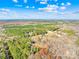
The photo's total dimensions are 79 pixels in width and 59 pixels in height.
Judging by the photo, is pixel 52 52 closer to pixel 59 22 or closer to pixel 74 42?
pixel 74 42

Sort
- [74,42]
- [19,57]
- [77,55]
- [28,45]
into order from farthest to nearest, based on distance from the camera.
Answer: [74,42] → [28,45] → [77,55] → [19,57]

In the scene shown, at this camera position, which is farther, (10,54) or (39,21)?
(39,21)

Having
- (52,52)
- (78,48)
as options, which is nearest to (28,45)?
(52,52)

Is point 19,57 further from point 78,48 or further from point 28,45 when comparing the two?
point 78,48

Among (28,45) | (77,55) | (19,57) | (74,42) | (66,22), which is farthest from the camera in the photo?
(66,22)

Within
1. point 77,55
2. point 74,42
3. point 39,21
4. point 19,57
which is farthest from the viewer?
point 39,21

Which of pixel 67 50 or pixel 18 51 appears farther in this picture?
pixel 67 50

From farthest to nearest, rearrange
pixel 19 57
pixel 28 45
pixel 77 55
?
pixel 28 45
pixel 77 55
pixel 19 57

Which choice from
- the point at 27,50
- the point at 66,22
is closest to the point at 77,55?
the point at 27,50

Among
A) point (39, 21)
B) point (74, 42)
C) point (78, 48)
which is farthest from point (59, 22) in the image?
point (78, 48)
